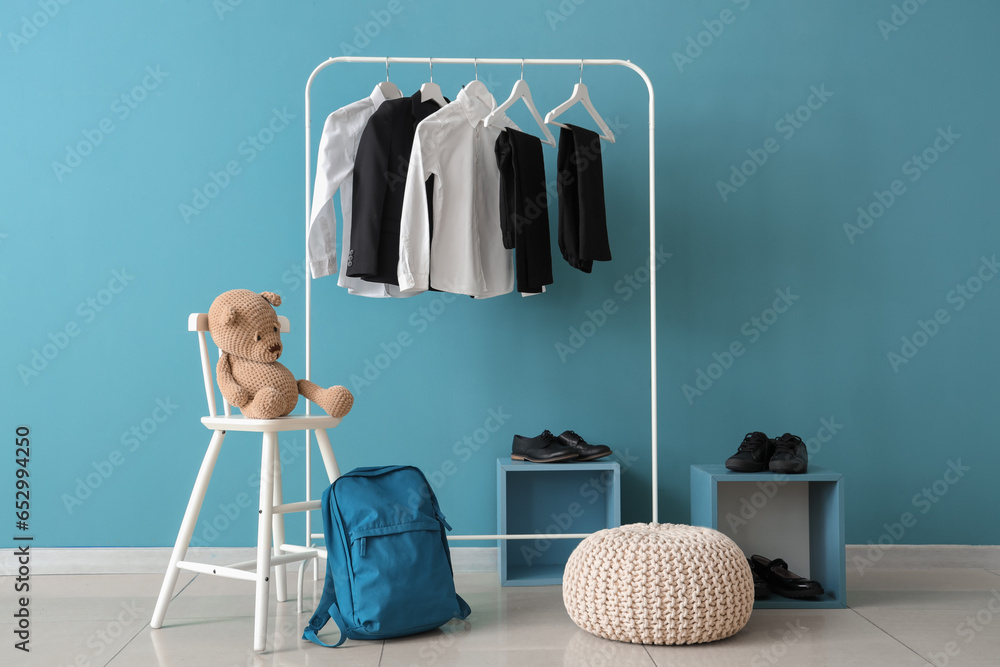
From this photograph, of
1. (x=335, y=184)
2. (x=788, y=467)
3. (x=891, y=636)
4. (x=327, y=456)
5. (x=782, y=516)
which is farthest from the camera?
(x=782, y=516)

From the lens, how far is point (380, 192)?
7.51ft

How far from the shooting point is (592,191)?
2404mm

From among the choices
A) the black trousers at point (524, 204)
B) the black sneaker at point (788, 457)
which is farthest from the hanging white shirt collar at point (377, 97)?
the black sneaker at point (788, 457)

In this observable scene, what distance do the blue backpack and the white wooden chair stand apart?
0.13m

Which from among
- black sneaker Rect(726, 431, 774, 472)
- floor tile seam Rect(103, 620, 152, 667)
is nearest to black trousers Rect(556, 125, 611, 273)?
black sneaker Rect(726, 431, 774, 472)

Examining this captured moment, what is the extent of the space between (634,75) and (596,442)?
49.3 inches

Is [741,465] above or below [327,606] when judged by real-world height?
above

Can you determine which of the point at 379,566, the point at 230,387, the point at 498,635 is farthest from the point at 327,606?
the point at 230,387

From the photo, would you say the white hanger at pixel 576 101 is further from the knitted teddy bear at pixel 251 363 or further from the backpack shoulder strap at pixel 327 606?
the backpack shoulder strap at pixel 327 606

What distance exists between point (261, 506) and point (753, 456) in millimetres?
1351

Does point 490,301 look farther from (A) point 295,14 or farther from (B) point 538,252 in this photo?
(A) point 295,14

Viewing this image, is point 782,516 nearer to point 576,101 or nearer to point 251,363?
point 576,101

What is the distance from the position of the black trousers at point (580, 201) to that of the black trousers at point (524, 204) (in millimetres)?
64

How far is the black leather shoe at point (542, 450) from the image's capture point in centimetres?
241
